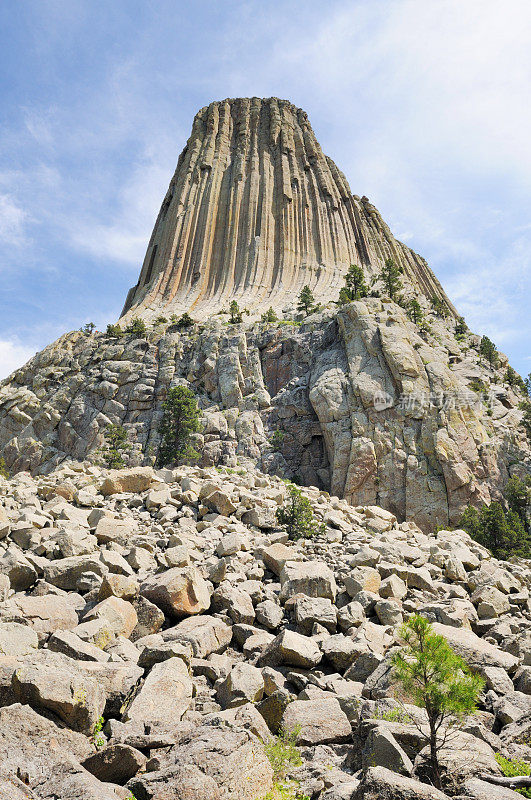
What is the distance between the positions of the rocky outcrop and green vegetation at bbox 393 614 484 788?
0.26 m

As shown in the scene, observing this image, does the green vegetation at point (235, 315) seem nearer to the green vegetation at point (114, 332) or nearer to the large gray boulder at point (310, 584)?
the green vegetation at point (114, 332)

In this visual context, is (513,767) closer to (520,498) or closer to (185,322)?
(520,498)

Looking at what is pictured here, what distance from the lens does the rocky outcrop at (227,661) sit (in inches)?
190

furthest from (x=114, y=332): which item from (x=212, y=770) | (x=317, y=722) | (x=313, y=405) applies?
(x=212, y=770)

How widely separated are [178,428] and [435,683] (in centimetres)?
3670

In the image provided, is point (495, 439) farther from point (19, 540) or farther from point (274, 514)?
point (19, 540)

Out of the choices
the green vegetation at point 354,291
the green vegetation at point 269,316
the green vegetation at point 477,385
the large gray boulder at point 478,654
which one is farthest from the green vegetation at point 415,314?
the large gray boulder at point 478,654

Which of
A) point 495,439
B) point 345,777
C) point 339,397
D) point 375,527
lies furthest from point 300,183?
point 345,777

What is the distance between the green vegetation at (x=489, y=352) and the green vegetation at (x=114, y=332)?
43899 mm

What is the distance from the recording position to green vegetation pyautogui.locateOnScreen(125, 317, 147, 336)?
2194 inches

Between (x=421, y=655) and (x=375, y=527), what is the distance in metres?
12.9

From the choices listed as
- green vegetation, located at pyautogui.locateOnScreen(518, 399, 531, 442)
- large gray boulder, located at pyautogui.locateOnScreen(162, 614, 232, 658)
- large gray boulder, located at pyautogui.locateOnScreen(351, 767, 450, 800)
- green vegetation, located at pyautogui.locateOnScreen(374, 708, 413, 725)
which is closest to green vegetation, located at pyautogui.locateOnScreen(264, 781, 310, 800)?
large gray boulder, located at pyautogui.locateOnScreen(351, 767, 450, 800)

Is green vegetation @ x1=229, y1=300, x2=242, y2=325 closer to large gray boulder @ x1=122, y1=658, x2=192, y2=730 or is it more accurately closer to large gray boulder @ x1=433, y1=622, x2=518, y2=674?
large gray boulder @ x1=433, y1=622, x2=518, y2=674

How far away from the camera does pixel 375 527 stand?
723 inches
